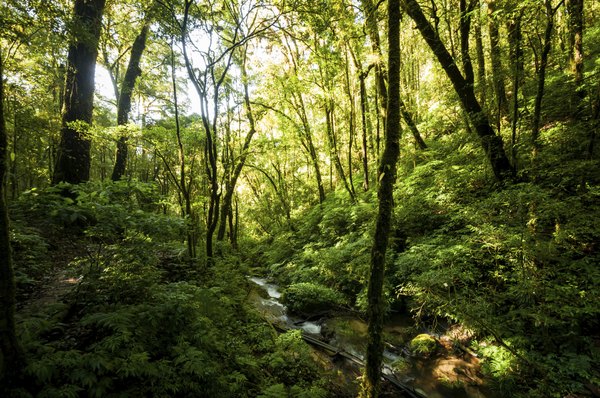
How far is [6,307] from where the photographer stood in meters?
2.63

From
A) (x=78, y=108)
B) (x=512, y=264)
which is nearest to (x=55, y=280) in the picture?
(x=78, y=108)

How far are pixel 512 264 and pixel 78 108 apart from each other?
1216cm

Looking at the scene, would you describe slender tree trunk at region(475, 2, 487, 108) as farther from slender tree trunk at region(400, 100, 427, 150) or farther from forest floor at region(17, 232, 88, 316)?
forest floor at region(17, 232, 88, 316)

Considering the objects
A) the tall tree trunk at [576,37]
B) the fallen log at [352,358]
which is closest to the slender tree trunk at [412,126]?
the tall tree trunk at [576,37]

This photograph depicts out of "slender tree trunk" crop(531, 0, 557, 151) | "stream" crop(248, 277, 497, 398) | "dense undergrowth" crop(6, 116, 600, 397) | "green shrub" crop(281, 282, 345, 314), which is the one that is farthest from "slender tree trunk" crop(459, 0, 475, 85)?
"green shrub" crop(281, 282, 345, 314)

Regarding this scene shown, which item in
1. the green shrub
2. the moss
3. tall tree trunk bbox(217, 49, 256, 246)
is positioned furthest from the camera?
tall tree trunk bbox(217, 49, 256, 246)

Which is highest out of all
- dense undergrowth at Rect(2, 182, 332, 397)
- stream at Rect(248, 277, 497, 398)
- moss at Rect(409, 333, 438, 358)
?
dense undergrowth at Rect(2, 182, 332, 397)

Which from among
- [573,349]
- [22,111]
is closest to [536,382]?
[573,349]

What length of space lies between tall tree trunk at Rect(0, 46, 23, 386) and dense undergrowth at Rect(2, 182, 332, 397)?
0.44 ft

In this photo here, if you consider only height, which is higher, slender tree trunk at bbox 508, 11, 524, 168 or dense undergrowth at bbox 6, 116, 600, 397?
slender tree trunk at bbox 508, 11, 524, 168

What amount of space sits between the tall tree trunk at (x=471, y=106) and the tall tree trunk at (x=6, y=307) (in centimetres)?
893

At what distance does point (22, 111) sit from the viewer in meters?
8.18

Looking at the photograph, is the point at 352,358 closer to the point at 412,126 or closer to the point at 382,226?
the point at 382,226

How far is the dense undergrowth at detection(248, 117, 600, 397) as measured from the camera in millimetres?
4812
